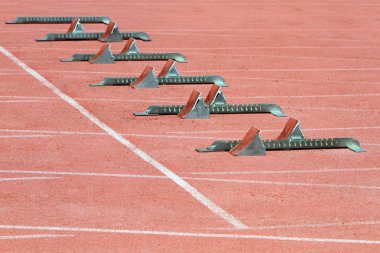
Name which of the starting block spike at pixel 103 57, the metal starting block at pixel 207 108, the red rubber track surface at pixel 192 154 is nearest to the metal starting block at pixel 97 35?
the red rubber track surface at pixel 192 154

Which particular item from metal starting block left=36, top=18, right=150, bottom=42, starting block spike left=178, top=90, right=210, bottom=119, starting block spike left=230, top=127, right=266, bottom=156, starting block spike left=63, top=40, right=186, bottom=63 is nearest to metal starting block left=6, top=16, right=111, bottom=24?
metal starting block left=36, top=18, right=150, bottom=42

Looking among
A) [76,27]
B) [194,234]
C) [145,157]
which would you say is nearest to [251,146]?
[145,157]

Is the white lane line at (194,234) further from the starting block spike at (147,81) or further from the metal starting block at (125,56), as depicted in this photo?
the metal starting block at (125,56)

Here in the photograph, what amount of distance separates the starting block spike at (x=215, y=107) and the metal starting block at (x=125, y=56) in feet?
11.2

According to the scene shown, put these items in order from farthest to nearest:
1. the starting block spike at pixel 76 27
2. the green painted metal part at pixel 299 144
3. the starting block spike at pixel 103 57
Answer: the starting block spike at pixel 76 27, the starting block spike at pixel 103 57, the green painted metal part at pixel 299 144

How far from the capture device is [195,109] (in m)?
13.3

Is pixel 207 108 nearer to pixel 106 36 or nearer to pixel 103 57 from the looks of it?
pixel 103 57

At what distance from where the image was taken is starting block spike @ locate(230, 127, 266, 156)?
11.6m

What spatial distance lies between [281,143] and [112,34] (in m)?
7.68

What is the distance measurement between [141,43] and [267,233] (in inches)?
421

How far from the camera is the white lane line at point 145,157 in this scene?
9.48 meters

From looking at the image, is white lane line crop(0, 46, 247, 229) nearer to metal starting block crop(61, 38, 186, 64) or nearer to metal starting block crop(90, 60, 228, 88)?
metal starting block crop(90, 60, 228, 88)

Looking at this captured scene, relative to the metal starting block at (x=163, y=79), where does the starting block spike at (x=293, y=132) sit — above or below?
above

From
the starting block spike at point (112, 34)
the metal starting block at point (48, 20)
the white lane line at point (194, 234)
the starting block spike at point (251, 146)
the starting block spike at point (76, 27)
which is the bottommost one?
the metal starting block at point (48, 20)
